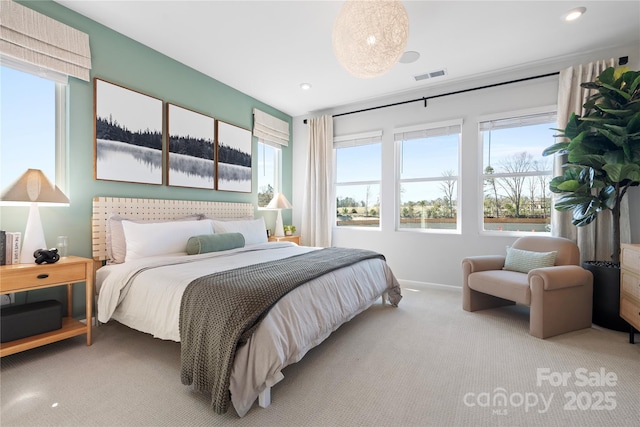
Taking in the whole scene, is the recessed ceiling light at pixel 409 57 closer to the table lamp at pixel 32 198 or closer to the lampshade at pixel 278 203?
the lampshade at pixel 278 203

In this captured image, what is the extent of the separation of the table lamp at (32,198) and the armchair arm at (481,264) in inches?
147

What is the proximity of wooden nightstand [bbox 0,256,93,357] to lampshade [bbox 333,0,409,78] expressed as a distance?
2.64 m

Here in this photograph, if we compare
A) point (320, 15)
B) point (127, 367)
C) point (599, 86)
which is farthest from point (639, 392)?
point (320, 15)

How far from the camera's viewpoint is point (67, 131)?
8.36 ft

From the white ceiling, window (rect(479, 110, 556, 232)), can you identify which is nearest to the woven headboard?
the white ceiling

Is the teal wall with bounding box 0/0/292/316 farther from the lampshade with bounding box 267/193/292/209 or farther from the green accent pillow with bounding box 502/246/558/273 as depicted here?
the green accent pillow with bounding box 502/246/558/273

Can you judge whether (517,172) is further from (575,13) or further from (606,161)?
(575,13)

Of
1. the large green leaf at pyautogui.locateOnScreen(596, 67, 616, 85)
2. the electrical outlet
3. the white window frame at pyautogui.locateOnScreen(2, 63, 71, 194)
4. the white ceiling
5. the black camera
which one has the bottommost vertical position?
the electrical outlet

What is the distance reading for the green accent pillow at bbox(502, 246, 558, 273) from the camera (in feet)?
9.41

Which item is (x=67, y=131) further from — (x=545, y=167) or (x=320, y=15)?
(x=545, y=167)

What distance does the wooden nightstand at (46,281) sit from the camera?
1.88m

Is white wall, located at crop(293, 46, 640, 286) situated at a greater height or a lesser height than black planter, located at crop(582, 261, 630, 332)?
Result: greater

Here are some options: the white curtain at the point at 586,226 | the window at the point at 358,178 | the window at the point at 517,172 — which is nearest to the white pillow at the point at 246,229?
the window at the point at 358,178

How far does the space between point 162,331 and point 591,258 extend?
4.11 m
